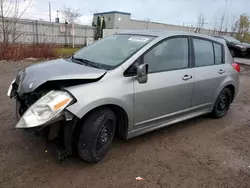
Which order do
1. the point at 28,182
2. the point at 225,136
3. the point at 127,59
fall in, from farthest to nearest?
the point at 225,136 → the point at 127,59 → the point at 28,182

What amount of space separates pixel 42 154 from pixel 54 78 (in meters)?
1.08

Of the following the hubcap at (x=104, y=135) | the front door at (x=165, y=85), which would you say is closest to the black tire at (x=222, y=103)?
the front door at (x=165, y=85)

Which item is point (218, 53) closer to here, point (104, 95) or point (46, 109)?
point (104, 95)

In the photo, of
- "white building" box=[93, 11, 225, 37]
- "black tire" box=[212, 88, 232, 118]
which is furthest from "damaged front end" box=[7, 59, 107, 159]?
"white building" box=[93, 11, 225, 37]

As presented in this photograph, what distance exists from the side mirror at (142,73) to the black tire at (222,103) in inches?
83.2

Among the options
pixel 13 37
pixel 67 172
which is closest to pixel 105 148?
pixel 67 172

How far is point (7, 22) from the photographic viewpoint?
11.2m

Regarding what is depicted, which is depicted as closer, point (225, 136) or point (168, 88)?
point (168, 88)

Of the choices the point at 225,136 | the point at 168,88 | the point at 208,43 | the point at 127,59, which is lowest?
the point at 225,136

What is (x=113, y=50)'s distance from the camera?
10.8 feet

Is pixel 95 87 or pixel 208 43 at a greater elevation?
pixel 208 43

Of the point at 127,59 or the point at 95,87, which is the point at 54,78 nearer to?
the point at 95,87

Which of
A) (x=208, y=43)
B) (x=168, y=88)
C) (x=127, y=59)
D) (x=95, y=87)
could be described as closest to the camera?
(x=95, y=87)

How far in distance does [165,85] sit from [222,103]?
1961 millimetres
